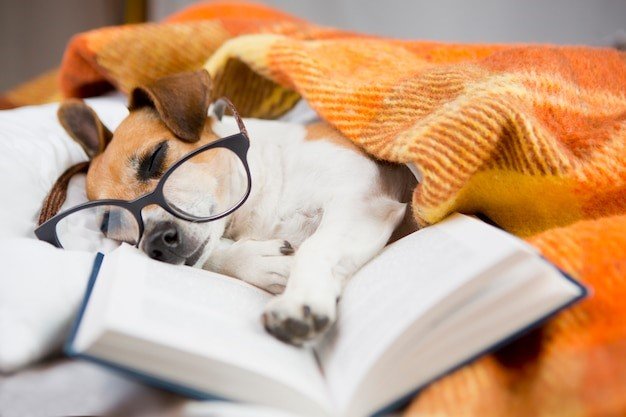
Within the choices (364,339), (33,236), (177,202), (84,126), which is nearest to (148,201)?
(177,202)

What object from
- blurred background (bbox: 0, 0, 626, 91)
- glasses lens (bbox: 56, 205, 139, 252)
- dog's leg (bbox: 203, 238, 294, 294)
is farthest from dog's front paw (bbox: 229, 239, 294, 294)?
blurred background (bbox: 0, 0, 626, 91)

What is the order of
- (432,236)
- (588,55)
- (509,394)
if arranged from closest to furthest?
(509,394) < (432,236) < (588,55)

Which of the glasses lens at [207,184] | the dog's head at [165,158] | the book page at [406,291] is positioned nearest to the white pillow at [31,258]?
the dog's head at [165,158]

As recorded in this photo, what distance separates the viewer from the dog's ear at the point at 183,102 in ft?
3.68

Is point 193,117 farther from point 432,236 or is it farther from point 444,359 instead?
point 444,359

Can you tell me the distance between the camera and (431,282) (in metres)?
0.64

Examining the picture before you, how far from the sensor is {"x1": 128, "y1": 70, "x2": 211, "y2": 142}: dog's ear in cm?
112

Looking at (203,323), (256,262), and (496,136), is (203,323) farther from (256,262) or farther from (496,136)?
(496,136)

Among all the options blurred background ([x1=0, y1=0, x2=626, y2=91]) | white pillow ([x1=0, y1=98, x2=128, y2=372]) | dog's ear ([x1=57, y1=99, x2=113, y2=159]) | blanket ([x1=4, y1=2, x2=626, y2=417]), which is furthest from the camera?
blurred background ([x1=0, y1=0, x2=626, y2=91])

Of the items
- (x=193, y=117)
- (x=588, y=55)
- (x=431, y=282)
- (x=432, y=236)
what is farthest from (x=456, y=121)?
(x=588, y=55)

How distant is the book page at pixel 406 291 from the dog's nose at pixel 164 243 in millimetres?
364

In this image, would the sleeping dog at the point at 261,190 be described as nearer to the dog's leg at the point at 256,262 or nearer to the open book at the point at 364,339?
the dog's leg at the point at 256,262

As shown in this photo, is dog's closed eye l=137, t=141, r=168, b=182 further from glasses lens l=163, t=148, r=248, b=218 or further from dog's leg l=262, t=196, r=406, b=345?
dog's leg l=262, t=196, r=406, b=345

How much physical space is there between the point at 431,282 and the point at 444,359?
9 cm
